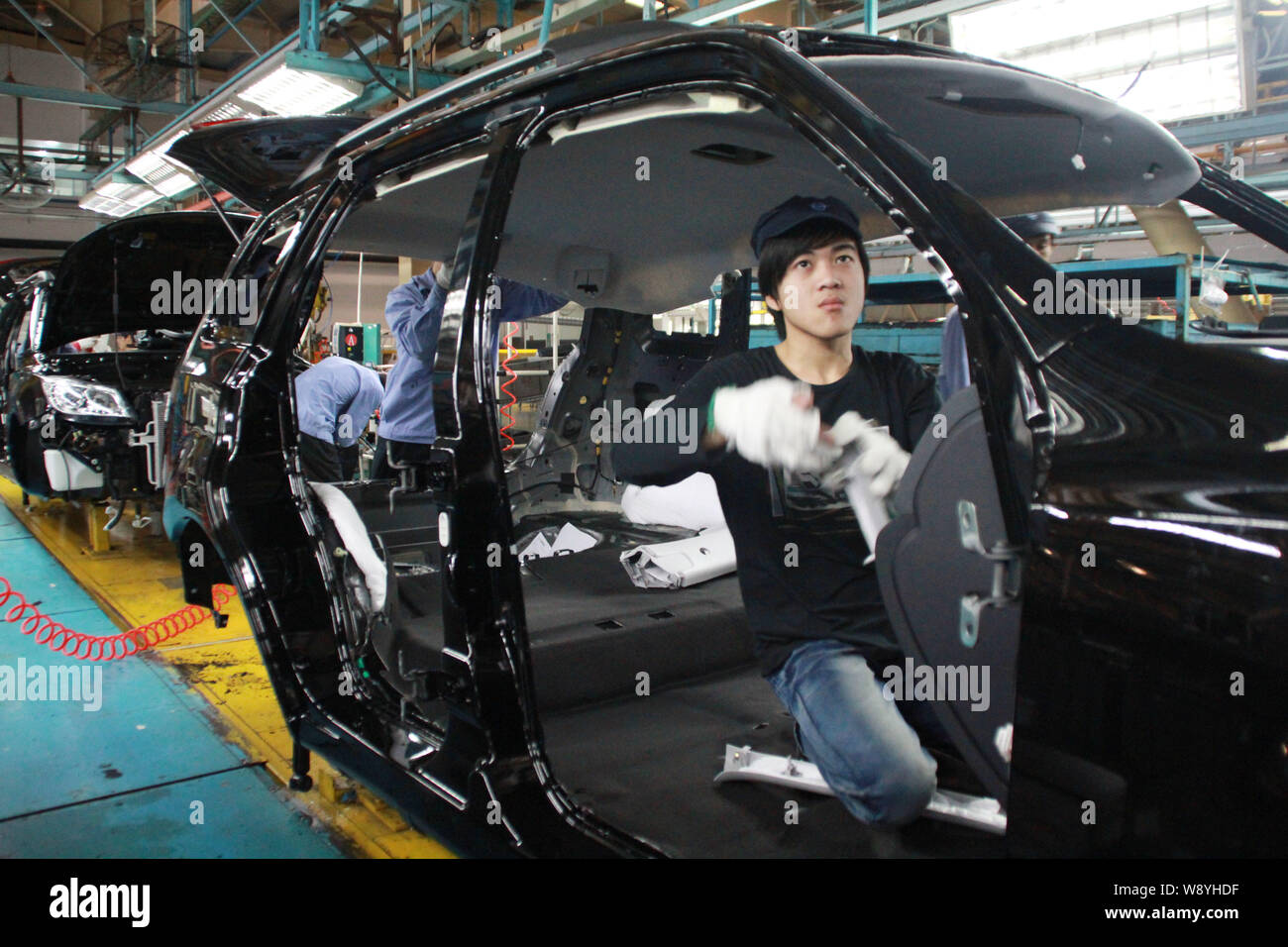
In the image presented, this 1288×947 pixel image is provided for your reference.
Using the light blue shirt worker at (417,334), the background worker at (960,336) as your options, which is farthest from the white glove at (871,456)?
the light blue shirt worker at (417,334)

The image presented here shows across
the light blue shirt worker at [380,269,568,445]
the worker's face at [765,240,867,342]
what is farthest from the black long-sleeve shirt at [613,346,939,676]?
the light blue shirt worker at [380,269,568,445]

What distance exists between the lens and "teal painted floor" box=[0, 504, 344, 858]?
2.37 meters

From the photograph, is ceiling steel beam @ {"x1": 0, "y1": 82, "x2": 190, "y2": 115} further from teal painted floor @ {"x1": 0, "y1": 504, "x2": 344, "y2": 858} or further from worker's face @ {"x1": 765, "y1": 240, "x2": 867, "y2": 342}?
worker's face @ {"x1": 765, "y1": 240, "x2": 867, "y2": 342}

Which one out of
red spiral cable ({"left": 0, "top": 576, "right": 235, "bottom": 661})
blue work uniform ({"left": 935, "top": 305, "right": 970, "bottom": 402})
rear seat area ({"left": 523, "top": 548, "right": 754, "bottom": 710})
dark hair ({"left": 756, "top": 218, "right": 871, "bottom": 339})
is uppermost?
dark hair ({"left": 756, "top": 218, "right": 871, "bottom": 339})

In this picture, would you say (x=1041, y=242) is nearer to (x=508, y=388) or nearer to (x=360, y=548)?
(x=360, y=548)

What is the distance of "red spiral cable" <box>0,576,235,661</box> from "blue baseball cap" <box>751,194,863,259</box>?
2.80m

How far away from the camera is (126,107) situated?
28.9 ft

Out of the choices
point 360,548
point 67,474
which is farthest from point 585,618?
point 67,474

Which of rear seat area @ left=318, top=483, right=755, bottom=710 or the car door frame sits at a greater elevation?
the car door frame

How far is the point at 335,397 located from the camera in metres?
4.73
